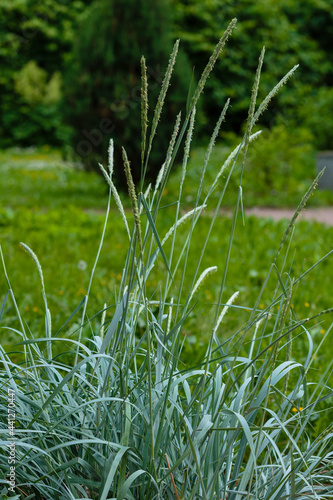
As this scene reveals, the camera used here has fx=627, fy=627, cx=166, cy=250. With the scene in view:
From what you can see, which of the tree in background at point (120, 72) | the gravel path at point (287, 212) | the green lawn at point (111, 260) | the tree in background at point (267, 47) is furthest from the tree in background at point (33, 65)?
the gravel path at point (287, 212)

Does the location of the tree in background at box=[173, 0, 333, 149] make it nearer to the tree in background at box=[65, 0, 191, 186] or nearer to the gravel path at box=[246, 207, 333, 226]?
the gravel path at box=[246, 207, 333, 226]

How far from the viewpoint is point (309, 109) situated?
31.2 feet

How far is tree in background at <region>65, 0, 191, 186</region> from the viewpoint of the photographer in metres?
6.66

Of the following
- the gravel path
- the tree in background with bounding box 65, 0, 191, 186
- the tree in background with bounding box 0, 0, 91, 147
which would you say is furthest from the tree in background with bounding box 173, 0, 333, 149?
the tree in background with bounding box 65, 0, 191, 186

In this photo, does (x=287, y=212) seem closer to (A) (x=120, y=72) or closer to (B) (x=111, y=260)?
(A) (x=120, y=72)

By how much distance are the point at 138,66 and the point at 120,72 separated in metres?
0.20

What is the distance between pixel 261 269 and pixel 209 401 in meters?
2.42

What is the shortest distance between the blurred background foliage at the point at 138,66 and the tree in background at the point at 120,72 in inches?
0.4

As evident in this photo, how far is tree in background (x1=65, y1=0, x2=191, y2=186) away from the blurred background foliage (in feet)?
0.04

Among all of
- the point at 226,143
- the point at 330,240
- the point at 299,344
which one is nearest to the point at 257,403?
the point at 299,344

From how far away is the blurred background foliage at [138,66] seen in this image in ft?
22.0

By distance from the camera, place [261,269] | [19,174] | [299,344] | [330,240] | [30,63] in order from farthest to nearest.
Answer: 1. [30,63]
2. [19,174]
3. [330,240]
4. [261,269]
5. [299,344]

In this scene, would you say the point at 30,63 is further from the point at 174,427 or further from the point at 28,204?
the point at 174,427

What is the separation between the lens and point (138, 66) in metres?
6.70
